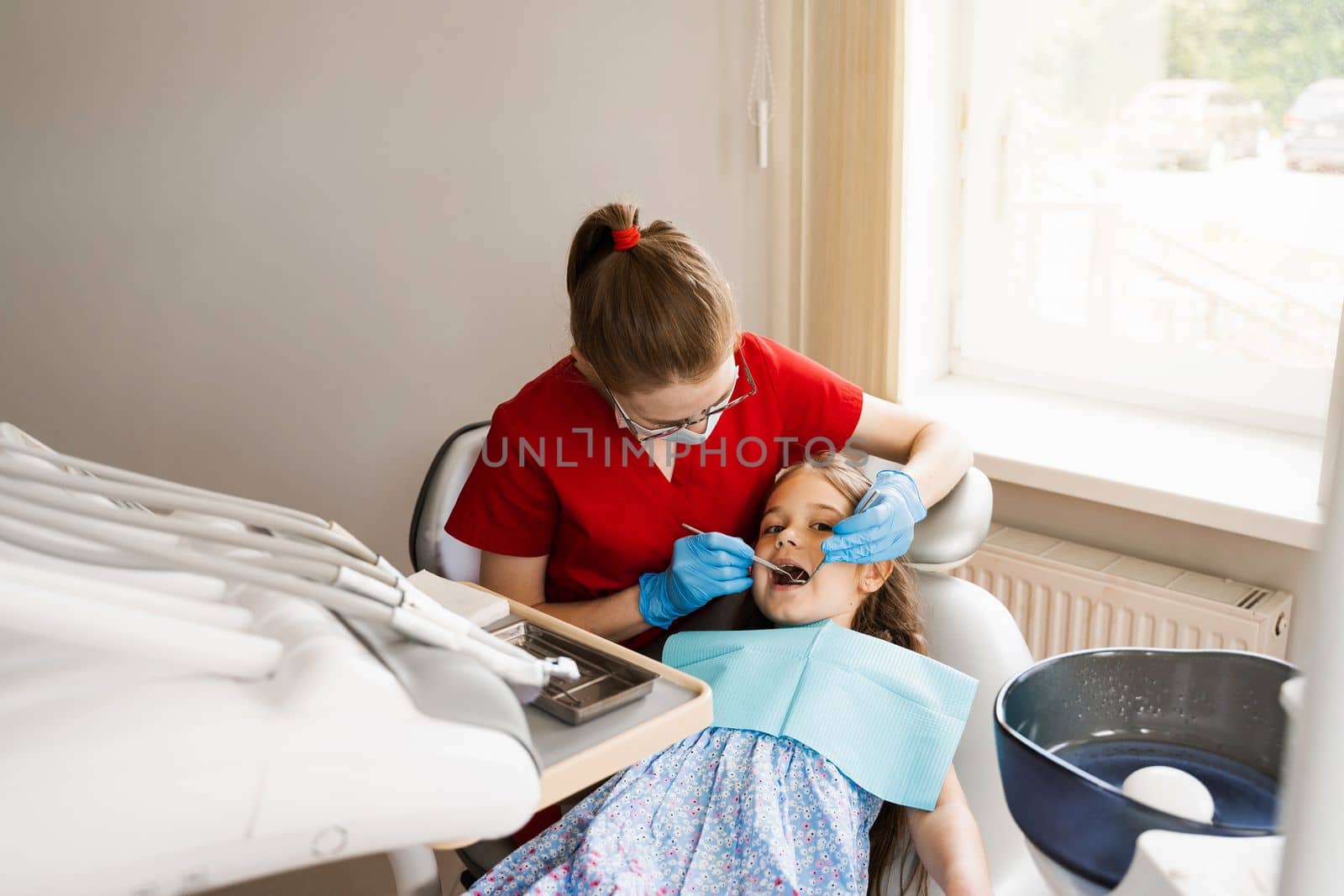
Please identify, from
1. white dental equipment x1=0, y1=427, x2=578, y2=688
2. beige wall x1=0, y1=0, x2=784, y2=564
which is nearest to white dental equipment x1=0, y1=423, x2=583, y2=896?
white dental equipment x1=0, y1=427, x2=578, y2=688

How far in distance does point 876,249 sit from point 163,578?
1823mm

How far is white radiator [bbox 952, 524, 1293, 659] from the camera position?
75.4 inches

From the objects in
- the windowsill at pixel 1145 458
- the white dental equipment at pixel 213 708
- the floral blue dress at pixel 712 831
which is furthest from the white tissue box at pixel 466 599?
the windowsill at pixel 1145 458

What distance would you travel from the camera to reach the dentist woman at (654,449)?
1.39 metres

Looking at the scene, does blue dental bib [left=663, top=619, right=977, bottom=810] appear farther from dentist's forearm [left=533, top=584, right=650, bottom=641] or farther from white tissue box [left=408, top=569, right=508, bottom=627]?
white tissue box [left=408, top=569, right=508, bottom=627]

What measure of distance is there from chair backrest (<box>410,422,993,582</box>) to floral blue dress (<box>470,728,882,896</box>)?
0.39m

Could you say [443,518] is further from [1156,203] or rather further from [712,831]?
[1156,203]

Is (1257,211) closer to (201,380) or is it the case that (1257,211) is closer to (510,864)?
(510,864)

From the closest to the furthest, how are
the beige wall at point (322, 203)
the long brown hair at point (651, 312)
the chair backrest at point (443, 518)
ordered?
the long brown hair at point (651, 312) → the chair backrest at point (443, 518) → the beige wall at point (322, 203)

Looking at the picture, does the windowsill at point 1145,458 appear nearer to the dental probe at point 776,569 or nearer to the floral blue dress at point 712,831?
the dental probe at point 776,569

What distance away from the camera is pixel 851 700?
1451mm

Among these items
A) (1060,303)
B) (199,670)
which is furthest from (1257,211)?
(199,670)

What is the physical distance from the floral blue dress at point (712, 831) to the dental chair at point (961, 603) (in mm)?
195

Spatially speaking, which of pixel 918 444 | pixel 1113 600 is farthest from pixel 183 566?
pixel 1113 600
